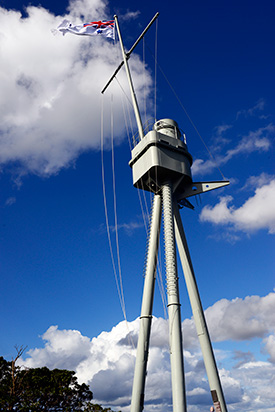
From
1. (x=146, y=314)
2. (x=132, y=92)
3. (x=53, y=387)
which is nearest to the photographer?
(x=146, y=314)

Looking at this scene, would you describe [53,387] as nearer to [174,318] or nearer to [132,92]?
[174,318]

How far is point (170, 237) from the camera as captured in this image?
2338cm

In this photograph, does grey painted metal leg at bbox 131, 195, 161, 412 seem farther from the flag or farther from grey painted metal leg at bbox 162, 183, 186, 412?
the flag

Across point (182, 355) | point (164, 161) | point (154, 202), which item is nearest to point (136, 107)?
point (164, 161)

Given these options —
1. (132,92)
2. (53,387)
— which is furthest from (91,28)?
(53,387)

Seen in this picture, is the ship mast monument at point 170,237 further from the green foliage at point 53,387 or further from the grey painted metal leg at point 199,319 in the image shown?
the green foliage at point 53,387

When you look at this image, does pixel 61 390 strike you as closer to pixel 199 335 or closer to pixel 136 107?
pixel 199 335

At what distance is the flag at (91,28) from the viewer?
32031 millimetres

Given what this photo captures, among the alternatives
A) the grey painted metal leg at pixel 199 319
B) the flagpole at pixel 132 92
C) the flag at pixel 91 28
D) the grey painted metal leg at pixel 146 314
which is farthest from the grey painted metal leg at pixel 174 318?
the flag at pixel 91 28

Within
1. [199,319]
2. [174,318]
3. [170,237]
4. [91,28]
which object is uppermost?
[91,28]

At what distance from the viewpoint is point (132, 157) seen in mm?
28422

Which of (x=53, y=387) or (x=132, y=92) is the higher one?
(x=132, y=92)

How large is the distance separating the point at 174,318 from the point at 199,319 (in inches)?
137

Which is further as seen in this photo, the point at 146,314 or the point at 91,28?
the point at 91,28
